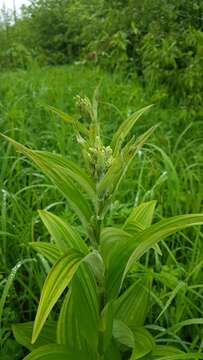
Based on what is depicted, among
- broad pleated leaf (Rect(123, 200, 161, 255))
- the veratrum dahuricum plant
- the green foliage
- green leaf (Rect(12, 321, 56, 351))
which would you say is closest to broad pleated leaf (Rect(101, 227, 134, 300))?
the veratrum dahuricum plant

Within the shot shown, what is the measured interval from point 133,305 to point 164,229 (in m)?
0.35

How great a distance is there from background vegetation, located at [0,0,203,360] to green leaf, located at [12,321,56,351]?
0.08m

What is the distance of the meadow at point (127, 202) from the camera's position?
5.16ft

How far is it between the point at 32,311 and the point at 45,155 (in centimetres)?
65

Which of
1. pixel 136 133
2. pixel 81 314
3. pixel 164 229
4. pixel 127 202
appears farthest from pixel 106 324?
pixel 136 133

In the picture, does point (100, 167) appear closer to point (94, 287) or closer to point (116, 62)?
point (94, 287)

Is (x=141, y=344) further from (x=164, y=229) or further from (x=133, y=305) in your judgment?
(x=164, y=229)

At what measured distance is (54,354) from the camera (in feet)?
4.17

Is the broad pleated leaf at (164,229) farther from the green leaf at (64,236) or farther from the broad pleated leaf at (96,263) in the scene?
the green leaf at (64,236)

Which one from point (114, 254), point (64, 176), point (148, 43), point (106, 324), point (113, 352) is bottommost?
point (113, 352)

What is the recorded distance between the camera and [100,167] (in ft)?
3.68

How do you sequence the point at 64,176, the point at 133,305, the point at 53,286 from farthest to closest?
the point at 133,305 < the point at 64,176 < the point at 53,286

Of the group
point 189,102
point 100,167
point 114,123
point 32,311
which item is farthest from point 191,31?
point 100,167

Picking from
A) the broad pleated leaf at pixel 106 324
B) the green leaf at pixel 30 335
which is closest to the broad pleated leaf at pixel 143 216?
the broad pleated leaf at pixel 106 324
